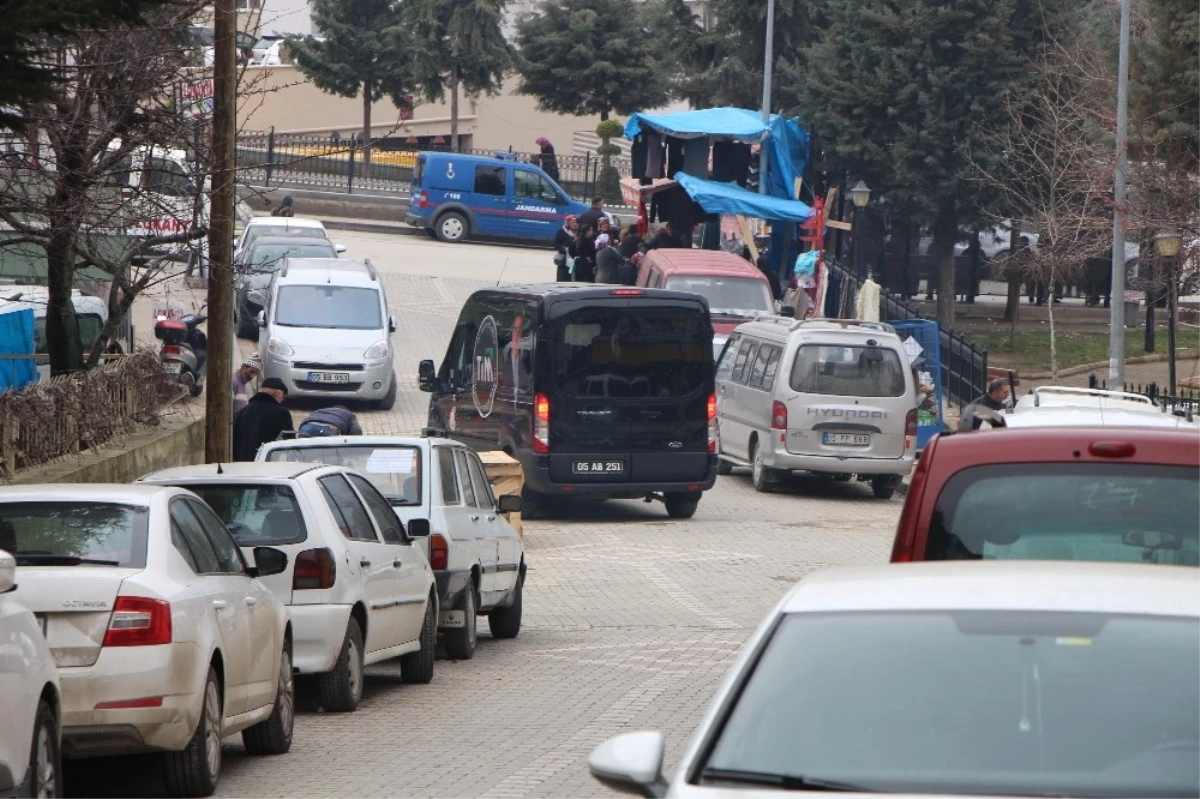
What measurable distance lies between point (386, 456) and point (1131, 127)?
17603 mm

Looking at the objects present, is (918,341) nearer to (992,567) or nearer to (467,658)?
(467,658)

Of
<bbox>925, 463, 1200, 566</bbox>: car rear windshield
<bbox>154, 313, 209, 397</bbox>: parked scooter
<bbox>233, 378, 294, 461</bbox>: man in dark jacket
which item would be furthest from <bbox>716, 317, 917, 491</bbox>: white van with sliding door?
<bbox>925, 463, 1200, 566</bbox>: car rear windshield

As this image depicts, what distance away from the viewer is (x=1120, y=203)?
87.7 ft

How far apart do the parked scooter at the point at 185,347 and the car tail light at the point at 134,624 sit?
18.6 meters

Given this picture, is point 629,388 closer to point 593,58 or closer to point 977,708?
point 977,708

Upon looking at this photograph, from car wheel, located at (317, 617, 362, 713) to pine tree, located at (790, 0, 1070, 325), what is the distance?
3167cm

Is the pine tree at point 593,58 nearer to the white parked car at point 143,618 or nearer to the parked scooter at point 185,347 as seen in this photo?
the parked scooter at point 185,347

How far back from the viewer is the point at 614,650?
1412 centimetres

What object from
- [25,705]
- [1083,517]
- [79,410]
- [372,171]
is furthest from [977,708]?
[372,171]

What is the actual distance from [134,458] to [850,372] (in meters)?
9.59

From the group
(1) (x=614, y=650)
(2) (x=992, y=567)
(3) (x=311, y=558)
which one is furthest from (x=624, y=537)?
(2) (x=992, y=567)

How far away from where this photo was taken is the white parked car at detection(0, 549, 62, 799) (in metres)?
6.58

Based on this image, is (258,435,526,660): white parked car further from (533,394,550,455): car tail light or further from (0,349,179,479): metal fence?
(533,394,550,455): car tail light

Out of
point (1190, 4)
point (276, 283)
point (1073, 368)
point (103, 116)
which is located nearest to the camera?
point (103, 116)
